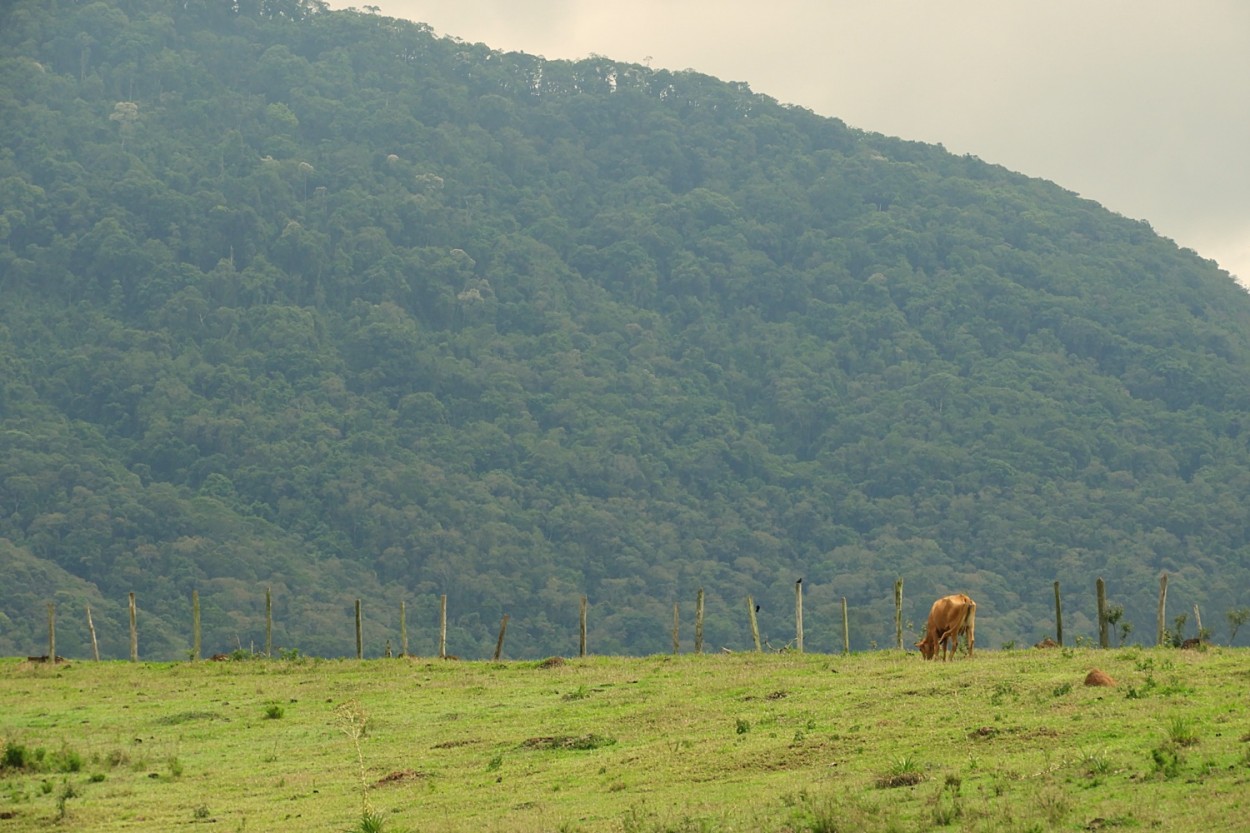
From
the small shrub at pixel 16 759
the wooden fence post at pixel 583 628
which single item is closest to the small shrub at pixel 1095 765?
the small shrub at pixel 16 759

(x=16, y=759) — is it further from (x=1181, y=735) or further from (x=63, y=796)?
(x=1181, y=735)

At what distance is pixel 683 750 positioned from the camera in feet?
70.3

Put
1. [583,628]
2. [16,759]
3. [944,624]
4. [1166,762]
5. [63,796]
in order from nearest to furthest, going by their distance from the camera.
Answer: [1166,762] → [63,796] → [16,759] → [944,624] → [583,628]

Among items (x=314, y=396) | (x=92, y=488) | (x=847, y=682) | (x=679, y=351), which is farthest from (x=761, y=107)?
(x=847, y=682)

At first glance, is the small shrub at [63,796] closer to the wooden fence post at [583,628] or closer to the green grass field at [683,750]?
the green grass field at [683,750]

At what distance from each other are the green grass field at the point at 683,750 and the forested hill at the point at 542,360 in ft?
195

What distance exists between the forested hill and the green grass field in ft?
195

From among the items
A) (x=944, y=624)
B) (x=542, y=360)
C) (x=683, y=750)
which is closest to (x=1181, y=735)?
(x=683, y=750)

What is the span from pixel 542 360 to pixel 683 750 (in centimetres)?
11676

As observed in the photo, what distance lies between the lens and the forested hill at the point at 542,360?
103875mm

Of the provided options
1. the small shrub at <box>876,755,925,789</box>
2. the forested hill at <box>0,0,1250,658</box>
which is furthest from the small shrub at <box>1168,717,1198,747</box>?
the forested hill at <box>0,0,1250,658</box>

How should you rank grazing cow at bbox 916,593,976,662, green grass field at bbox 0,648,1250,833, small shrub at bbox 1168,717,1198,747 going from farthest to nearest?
1. grazing cow at bbox 916,593,976,662
2. small shrub at bbox 1168,717,1198,747
3. green grass field at bbox 0,648,1250,833

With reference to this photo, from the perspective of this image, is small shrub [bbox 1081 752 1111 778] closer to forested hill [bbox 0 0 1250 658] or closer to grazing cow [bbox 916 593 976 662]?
grazing cow [bbox 916 593 976 662]

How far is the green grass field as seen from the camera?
1666cm
